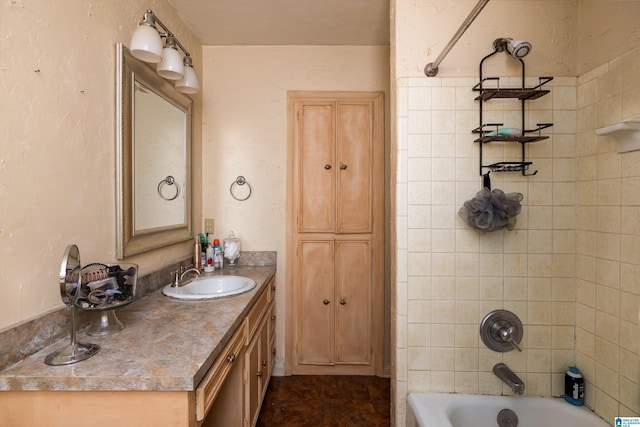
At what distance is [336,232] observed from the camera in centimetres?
238

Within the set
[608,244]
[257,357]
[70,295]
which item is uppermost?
[608,244]

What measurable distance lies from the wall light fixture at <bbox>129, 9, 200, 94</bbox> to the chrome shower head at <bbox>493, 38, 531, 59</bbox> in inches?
58.8

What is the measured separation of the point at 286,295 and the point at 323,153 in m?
1.13

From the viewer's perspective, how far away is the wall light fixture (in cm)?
129

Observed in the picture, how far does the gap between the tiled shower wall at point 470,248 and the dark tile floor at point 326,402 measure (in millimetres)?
617

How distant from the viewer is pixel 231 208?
239 cm

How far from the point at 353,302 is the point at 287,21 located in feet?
6.70

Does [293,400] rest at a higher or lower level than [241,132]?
lower

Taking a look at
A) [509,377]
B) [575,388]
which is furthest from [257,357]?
[575,388]

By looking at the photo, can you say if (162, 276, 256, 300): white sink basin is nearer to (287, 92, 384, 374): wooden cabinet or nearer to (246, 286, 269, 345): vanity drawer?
(246, 286, 269, 345): vanity drawer

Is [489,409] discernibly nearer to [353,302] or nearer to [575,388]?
[575,388]

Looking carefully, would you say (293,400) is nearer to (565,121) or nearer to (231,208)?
(231,208)

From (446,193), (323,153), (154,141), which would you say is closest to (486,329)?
(446,193)

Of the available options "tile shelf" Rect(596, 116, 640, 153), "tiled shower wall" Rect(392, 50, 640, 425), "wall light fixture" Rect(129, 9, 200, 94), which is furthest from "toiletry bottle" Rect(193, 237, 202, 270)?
"tile shelf" Rect(596, 116, 640, 153)
